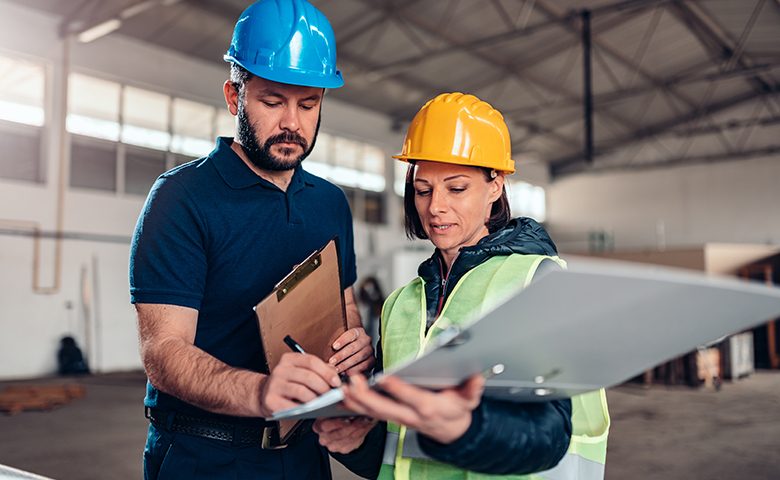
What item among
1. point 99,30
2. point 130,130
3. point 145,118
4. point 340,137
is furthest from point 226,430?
point 340,137

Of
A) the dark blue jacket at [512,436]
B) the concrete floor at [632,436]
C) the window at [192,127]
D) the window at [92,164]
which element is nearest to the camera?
the dark blue jacket at [512,436]

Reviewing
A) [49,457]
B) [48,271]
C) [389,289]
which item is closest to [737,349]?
[389,289]

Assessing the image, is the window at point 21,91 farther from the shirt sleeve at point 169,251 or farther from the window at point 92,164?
the shirt sleeve at point 169,251

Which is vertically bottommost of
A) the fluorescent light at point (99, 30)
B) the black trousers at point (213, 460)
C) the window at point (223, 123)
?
the black trousers at point (213, 460)

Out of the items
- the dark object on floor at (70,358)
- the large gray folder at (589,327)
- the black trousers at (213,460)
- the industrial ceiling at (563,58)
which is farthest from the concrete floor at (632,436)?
the industrial ceiling at (563,58)

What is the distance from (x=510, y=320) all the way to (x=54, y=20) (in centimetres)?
1124

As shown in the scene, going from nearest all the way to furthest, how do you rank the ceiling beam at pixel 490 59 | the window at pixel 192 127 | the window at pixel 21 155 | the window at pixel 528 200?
1. the window at pixel 21 155
2. the window at pixel 192 127
3. the ceiling beam at pixel 490 59
4. the window at pixel 528 200

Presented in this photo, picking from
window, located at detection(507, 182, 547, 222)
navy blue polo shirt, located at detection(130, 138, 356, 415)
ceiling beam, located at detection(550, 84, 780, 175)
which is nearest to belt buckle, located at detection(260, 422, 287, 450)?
navy blue polo shirt, located at detection(130, 138, 356, 415)

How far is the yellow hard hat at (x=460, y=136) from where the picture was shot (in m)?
1.44

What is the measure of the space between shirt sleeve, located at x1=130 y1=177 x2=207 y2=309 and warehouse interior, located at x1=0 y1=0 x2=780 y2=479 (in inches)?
159

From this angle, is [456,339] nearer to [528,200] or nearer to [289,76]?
[289,76]

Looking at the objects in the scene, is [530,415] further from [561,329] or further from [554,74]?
[554,74]

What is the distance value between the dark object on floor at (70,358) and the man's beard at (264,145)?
9.71 metres

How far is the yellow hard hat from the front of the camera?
1437 mm
